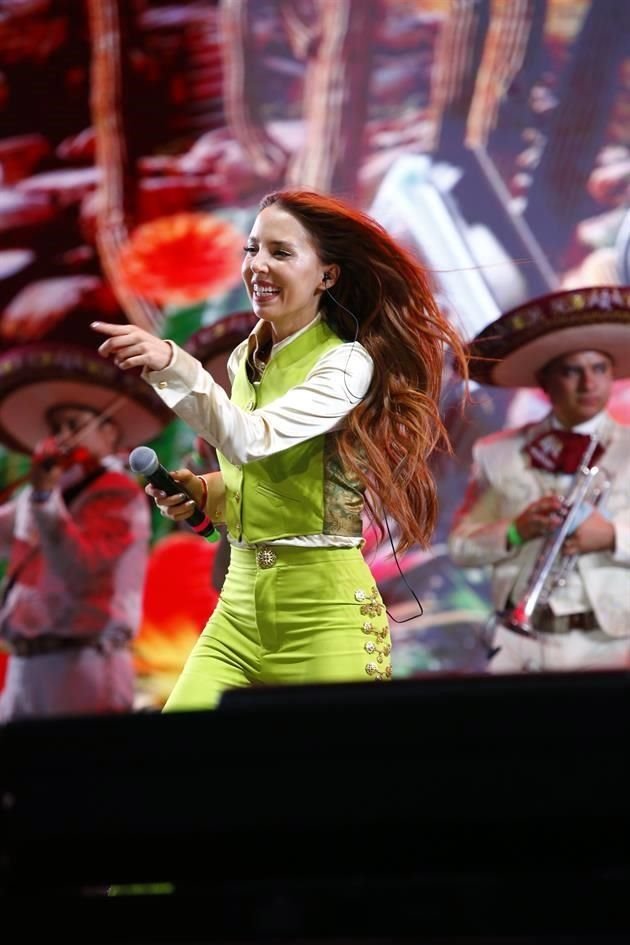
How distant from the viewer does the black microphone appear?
2.35 meters

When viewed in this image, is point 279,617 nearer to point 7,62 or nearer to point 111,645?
point 111,645

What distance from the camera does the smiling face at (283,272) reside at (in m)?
2.90

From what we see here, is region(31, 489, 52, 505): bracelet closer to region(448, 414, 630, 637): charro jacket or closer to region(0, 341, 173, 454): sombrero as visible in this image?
region(0, 341, 173, 454): sombrero

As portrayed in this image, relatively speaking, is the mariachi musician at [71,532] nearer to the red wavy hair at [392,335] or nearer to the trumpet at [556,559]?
the trumpet at [556,559]

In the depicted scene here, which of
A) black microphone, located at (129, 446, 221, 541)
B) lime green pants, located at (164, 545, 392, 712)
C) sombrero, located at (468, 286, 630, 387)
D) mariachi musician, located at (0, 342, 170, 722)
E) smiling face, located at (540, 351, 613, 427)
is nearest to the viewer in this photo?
black microphone, located at (129, 446, 221, 541)

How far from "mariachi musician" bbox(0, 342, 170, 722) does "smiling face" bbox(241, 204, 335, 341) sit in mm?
3025

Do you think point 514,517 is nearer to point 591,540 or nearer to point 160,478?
point 591,540

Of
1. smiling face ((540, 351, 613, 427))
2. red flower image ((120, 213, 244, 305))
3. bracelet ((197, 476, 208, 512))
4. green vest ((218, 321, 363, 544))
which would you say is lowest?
green vest ((218, 321, 363, 544))

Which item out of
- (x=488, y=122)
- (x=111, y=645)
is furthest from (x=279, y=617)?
(x=488, y=122)

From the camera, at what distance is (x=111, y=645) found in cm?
574

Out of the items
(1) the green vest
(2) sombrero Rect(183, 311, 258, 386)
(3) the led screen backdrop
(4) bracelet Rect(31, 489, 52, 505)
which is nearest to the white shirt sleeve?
(1) the green vest

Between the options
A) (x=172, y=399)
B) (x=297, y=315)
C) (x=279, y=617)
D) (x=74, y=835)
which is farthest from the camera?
(x=297, y=315)

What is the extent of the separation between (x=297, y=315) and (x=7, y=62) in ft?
13.8

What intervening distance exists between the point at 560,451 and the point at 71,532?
2.12 m
